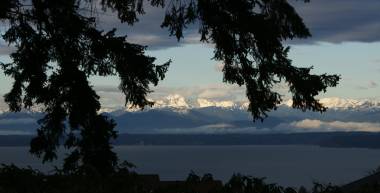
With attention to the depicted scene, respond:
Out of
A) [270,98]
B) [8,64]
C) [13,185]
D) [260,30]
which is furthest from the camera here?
[8,64]

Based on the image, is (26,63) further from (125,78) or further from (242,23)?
(242,23)

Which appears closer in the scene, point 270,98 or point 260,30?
point 260,30

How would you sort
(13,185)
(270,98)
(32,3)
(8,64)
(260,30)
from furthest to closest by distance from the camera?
(8,64)
(32,3)
(270,98)
(260,30)
(13,185)

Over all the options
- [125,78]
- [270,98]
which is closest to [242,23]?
[270,98]

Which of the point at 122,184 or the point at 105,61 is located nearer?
the point at 122,184

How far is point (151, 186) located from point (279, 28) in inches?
409

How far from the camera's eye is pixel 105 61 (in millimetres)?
18203

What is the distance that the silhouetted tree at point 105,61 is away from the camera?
1563 centimetres

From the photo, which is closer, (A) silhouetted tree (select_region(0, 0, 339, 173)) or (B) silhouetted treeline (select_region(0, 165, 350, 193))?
(B) silhouetted treeline (select_region(0, 165, 350, 193))

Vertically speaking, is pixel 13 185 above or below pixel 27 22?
below

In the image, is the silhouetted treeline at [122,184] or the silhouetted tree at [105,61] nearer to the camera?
the silhouetted treeline at [122,184]

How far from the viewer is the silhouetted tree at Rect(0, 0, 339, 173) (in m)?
15.6

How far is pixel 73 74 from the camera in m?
17.3

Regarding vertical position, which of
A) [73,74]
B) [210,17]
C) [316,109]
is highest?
[210,17]
